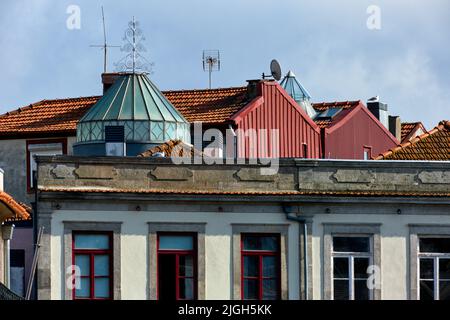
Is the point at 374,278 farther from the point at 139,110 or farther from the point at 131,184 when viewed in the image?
the point at 139,110

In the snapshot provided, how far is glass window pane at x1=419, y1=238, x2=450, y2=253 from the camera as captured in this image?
169 feet

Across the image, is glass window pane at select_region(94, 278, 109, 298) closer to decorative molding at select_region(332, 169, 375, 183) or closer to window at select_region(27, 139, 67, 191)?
decorative molding at select_region(332, 169, 375, 183)

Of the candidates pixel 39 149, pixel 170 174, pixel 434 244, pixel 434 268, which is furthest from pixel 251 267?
pixel 39 149

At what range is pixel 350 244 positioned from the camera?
51.3 meters

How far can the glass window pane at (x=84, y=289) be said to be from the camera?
163 feet

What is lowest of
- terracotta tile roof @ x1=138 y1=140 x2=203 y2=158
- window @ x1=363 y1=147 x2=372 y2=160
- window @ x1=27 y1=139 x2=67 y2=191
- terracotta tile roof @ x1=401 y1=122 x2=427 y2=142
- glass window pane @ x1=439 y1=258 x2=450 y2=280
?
glass window pane @ x1=439 y1=258 x2=450 y2=280

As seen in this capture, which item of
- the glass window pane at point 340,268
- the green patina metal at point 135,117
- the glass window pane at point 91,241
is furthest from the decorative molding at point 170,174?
the green patina metal at point 135,117

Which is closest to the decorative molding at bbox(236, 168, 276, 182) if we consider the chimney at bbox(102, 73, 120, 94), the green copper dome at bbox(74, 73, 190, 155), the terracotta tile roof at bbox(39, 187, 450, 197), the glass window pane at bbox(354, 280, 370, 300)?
the terracotta tile roof at bbox(39, 187, 450, 197)

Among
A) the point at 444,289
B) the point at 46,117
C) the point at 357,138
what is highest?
the point at 46,117

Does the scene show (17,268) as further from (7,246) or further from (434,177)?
(434,177)

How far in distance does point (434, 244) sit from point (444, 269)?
0.69m

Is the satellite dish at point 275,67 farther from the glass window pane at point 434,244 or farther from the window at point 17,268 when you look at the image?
the glass window pane at point 434,244

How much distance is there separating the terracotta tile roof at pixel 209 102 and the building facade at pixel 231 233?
46.6 feet

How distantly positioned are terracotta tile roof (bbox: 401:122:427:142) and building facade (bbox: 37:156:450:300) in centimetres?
2821
